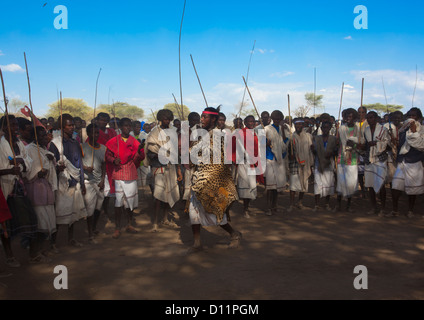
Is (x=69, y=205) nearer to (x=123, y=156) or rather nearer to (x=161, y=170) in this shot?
(x=123, y=156)

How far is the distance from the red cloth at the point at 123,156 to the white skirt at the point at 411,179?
5.27 metres

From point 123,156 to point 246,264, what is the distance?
2.94 m

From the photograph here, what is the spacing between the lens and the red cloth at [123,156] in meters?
5.99

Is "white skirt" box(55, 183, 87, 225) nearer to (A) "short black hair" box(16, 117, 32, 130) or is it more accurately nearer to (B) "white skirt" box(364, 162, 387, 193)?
(A) "short black hair" box(16, 117, 32, 130)

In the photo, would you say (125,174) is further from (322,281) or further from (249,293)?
(322,281)

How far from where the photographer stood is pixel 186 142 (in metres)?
6.38

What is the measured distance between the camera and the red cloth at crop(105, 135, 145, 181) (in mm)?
5991

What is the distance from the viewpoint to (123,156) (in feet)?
19.7

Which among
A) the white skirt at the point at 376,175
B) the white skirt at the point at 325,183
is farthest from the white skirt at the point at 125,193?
the white skirt at the point at 376,175

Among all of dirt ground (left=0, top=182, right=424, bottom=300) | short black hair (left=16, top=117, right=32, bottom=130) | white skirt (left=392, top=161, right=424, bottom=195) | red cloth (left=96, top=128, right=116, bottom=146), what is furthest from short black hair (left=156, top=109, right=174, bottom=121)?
white skirt (left=392, top=161, right=424, bottom=195)

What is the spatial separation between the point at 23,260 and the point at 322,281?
416 cm

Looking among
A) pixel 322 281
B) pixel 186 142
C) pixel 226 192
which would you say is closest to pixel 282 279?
pixel 322 281
